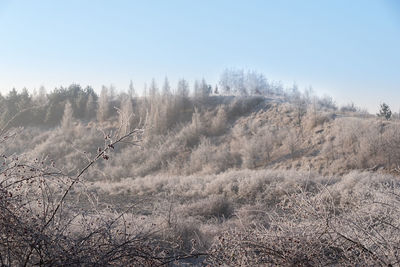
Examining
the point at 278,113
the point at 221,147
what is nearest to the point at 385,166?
the point at 221,147

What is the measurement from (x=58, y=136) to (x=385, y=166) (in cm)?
2691

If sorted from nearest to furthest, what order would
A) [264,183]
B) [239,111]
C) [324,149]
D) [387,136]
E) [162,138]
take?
[264,183]
[387,136]
[324,149]
[162,138]
[239,111]

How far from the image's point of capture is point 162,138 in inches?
1287

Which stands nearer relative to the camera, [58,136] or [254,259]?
[254,259]

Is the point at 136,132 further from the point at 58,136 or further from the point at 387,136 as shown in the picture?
the point at 58,136

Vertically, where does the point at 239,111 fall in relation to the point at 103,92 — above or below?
below

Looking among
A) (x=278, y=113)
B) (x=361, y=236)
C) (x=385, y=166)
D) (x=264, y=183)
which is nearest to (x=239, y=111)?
(x=278, y=113)

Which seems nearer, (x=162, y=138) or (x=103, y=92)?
(x=162, y=138)

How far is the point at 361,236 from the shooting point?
14.1ft

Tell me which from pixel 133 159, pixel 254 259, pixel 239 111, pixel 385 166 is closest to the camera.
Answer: pixel 254 259

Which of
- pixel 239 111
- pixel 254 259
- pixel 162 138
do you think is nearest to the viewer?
pixel 254 259

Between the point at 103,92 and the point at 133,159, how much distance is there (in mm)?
15975

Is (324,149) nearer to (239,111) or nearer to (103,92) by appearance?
(239,111)

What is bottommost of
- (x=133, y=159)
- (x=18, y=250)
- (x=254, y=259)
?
(x=133, y=159)
